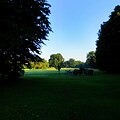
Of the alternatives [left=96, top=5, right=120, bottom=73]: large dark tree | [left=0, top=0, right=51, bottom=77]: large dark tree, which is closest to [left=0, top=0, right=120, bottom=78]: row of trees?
[left=0, top=0, right=51, bottom=77]: large dark tree

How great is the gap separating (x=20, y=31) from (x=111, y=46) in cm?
3523

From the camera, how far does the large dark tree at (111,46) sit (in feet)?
186

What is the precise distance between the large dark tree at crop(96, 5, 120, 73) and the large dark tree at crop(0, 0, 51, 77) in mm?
28092

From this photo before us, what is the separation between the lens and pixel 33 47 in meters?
29.9

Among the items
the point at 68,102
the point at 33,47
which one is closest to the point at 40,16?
the point at 33,47

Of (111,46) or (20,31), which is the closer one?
(20,31)

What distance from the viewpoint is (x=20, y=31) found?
939 inches

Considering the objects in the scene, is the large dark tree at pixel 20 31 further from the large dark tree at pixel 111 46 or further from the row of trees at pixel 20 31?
the large dark tree at pixel 111 46

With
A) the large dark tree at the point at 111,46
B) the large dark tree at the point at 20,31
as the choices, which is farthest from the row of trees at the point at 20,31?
the large dark tree at the point at 111,46

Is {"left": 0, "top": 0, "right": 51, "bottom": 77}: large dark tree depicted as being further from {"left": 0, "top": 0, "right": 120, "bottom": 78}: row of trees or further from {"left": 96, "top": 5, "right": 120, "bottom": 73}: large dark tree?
{"left": 96, "top": 5, "right": 120, "bottom": 73}: large dark tree

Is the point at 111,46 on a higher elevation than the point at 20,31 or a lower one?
higher

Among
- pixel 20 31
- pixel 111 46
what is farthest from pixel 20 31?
pixel 111 46

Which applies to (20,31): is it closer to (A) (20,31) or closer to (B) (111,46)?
(A) (20,31)

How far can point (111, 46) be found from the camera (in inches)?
2231
